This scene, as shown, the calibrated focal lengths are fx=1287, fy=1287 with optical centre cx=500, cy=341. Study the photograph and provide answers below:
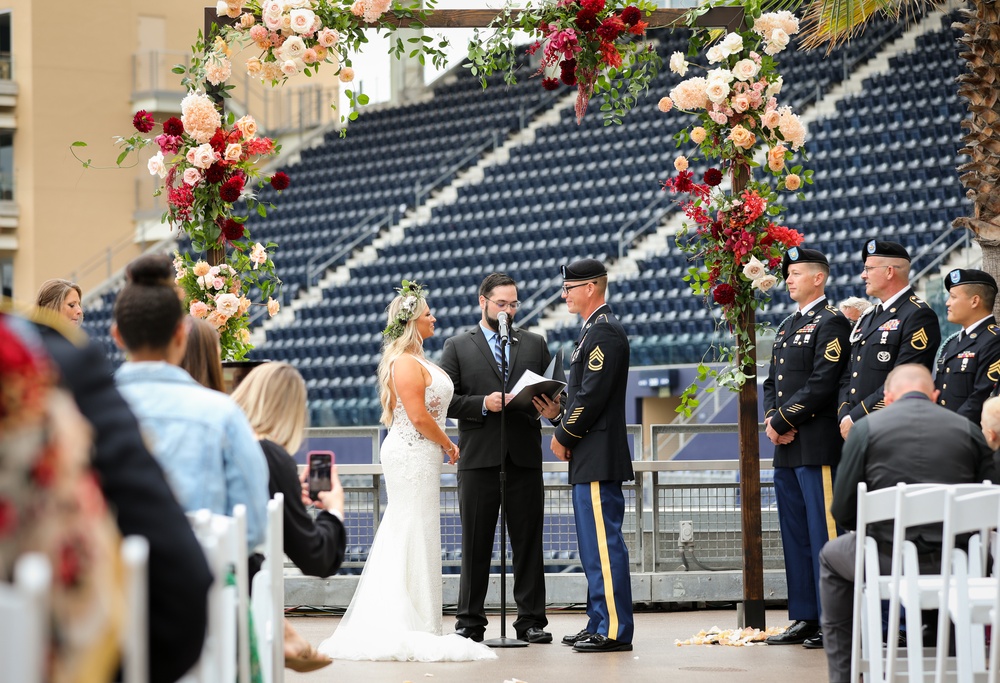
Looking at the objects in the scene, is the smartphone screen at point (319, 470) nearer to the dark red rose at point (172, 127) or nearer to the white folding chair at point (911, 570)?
the white folding chair at point (911, 570)

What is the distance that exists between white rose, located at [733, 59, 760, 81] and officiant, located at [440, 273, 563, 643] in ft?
5.13

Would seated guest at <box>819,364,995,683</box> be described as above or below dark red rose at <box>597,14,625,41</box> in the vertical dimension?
below

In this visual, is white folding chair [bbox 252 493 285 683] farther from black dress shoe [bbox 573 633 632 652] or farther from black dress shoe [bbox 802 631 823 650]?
black dress shoe [bbox 802 631 823 650]

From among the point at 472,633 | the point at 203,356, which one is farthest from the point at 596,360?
the point at 203,356

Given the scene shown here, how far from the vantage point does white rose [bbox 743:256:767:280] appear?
20.9 ft

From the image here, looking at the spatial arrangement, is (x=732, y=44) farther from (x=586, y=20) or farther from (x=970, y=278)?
(x=970, y=278)

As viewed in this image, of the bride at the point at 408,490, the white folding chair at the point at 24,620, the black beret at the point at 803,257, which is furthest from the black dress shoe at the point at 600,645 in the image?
the white folding chair at the point at 24,620

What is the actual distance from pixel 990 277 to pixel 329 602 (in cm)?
426

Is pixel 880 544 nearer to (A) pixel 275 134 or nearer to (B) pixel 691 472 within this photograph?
(B) pixel 691 472

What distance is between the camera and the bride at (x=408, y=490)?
239 inches

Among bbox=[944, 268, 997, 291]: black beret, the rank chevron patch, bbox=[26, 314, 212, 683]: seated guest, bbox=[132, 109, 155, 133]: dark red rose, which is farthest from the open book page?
bbox=[26, 314, 212, 683]: seated guest

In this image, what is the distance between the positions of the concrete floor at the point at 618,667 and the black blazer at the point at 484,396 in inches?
38.2

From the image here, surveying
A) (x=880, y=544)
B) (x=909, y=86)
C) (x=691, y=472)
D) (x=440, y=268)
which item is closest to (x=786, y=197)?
(x=909, y=86)

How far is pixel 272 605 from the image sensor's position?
3322mm
